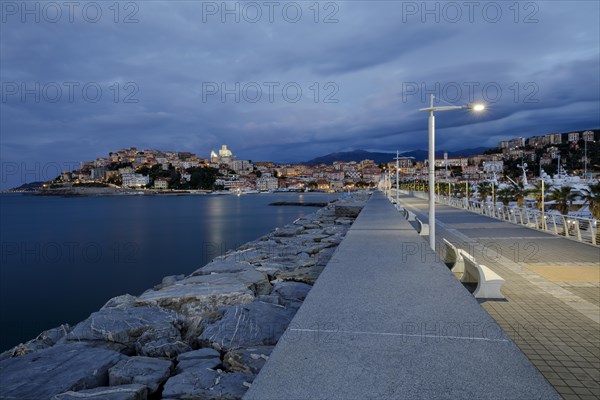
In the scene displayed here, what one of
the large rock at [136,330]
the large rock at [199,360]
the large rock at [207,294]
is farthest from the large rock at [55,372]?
the large rock at [207,294]

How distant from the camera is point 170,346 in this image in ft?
15.9

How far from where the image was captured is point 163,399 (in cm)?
357

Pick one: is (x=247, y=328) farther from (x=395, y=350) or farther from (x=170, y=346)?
(x=395, y=350)

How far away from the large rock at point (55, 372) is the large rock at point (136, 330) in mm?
537

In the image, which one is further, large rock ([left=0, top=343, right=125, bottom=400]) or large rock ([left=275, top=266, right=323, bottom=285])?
large rock ([left=275, top=266, right=323, bottom=285])

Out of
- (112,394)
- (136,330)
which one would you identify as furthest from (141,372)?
(136,330)

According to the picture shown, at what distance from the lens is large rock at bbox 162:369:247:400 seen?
3.53 metres

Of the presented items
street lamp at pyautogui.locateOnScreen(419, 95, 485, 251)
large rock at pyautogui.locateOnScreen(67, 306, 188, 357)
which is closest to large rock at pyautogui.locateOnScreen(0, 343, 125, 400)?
large rock at pyautogui.locateOnScreen(67, 306, 188, 357)

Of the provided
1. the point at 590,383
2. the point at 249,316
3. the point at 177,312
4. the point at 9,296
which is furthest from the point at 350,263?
the point at 9,296

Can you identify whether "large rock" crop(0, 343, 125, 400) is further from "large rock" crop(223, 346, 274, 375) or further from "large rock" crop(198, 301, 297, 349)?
"large rock" crop(223, 346, 274, 375)

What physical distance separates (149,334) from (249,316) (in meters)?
1.31

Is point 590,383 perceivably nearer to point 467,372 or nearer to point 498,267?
point 467,372

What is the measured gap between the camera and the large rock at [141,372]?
3.84 metres

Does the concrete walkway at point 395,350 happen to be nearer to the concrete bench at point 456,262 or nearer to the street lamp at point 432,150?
the concrete bench at point 456,262
